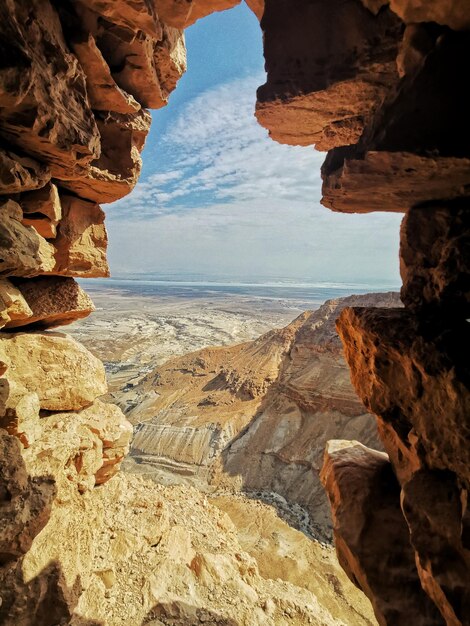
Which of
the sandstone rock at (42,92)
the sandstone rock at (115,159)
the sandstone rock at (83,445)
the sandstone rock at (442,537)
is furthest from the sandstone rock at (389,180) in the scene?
the sandstone rock at (83,445)

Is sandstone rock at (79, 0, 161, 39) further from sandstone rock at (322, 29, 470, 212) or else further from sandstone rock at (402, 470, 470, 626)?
sandstone rock at (402, 470, 470, 626)

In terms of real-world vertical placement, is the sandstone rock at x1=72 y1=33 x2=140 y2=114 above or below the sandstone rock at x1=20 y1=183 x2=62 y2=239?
above

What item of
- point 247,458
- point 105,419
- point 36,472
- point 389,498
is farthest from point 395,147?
point 247,458

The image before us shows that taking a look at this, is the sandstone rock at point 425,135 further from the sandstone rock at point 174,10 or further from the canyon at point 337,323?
the sandstone rock at point 174,10

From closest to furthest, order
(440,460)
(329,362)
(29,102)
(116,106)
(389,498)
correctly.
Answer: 1. (440,460)
2. (29,102)
3. (389,498)
4. (116,106)
5. (329,362)

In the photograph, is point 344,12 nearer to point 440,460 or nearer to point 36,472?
point 440,460

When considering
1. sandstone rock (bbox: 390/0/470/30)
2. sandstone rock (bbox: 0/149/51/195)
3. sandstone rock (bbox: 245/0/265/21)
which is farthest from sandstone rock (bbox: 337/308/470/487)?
sandstone rock (bbox: 245/0/265/21)
